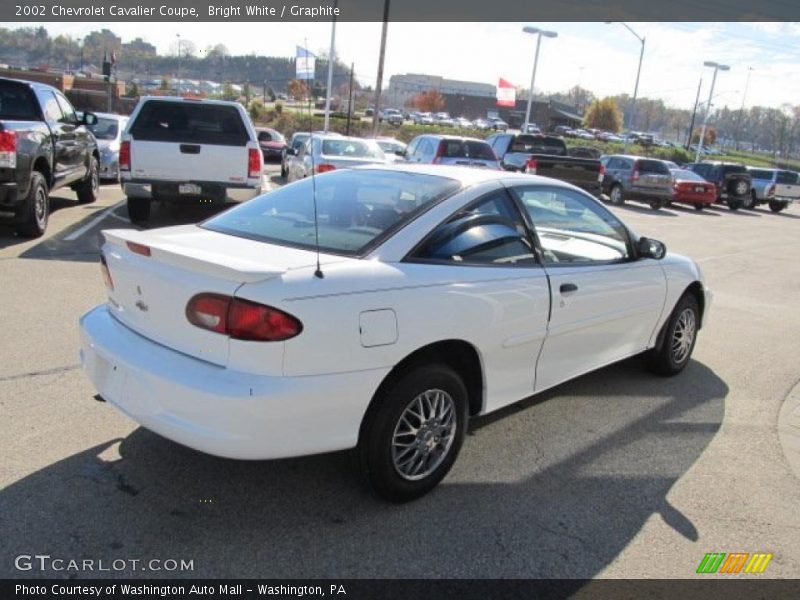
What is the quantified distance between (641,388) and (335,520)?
2.96 m

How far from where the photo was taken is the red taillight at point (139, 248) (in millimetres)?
3170

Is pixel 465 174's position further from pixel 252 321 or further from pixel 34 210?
pixel 34 210

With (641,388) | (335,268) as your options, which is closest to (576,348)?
(641,388)

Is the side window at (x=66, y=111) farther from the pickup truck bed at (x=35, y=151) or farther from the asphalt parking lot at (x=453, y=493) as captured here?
the asphalt parking lot at (x=453, y=493)

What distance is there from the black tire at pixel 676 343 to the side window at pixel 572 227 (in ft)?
2.97

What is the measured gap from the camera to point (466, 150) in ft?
57.5

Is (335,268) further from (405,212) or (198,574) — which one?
(198,574)

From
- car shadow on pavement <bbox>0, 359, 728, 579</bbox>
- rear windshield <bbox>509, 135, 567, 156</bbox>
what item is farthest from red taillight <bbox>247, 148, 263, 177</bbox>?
rear windshield <bbox>509, 135, 567, 156</bbox>

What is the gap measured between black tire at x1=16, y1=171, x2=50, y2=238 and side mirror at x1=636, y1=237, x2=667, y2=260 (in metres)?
7.23

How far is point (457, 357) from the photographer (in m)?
3.51

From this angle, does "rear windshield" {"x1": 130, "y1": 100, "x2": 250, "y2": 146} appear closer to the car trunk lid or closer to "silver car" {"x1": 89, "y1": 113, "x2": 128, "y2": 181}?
"silver car" {"x1": 89, "y1": 113, "x2": 128, "y2": 181}

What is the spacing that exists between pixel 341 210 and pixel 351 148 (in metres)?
11.0

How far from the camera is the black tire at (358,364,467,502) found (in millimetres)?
3062

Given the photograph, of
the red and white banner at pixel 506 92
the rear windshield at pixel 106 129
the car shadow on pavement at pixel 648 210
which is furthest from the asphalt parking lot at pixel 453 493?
the red and white banner at pixel 506 92
